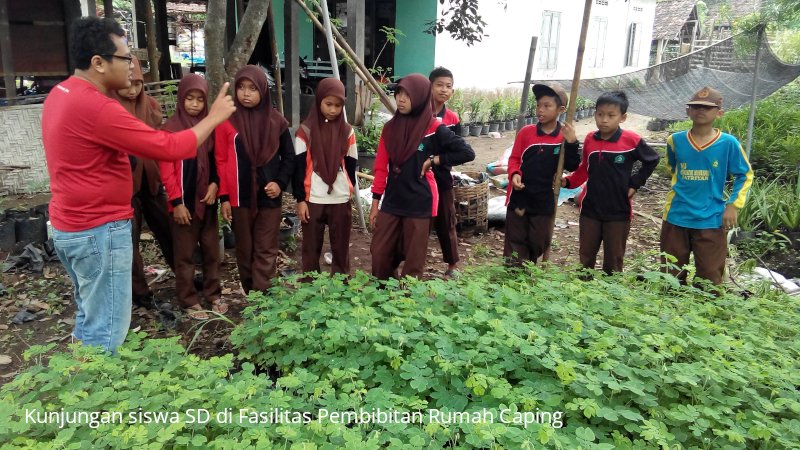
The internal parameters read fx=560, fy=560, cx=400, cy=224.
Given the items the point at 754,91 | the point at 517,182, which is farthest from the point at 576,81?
the point at 754,91

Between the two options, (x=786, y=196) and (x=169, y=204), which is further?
(x=786, y=196)

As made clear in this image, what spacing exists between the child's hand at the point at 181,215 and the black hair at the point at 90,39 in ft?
4.42

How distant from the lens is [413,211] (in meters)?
3.92

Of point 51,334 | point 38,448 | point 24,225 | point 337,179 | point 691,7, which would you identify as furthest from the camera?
point 691,7

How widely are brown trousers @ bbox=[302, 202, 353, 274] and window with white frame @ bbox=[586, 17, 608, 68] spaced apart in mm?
15309

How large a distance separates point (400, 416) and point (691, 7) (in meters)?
26.9

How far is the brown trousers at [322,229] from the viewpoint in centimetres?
406

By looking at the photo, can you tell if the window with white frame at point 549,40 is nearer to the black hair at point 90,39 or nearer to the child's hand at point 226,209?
the child's hand at point 226,209

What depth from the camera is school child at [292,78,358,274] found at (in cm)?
397

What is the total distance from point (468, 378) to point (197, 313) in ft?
7.84

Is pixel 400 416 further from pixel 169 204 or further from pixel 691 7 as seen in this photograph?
pixel 691 7

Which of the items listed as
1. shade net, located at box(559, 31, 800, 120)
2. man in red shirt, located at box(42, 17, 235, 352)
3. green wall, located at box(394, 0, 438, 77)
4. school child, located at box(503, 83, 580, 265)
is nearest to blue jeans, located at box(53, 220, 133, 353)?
man in red shirt, located at box(42, 17, 235, 352)

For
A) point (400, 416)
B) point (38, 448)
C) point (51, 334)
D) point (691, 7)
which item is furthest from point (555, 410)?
point (691, 7)

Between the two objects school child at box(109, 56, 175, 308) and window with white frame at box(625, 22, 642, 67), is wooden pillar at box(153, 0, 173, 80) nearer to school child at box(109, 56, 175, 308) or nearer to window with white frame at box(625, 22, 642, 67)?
school child at box(109, 56, 175, 308)
